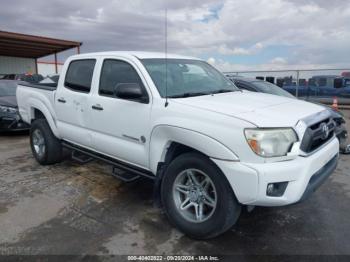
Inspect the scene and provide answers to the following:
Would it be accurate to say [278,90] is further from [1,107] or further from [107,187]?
[1,107]

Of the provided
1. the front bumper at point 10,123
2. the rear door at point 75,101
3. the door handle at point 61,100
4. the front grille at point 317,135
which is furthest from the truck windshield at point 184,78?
the front bumper at point 10,123

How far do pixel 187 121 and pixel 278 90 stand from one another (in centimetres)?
500

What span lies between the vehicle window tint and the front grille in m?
1.94

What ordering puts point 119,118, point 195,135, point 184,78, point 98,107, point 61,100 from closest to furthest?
point 195,135 → point 119,118 → point 184,78 → point 98,107 → point 61,100

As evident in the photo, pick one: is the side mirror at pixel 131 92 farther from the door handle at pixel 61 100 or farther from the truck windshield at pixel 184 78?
the door handle at pixel 61 100

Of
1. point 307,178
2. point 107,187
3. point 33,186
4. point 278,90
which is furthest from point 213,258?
point 278,90

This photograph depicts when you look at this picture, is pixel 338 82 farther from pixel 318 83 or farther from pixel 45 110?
pixel 45 110

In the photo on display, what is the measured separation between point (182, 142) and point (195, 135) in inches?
8.3

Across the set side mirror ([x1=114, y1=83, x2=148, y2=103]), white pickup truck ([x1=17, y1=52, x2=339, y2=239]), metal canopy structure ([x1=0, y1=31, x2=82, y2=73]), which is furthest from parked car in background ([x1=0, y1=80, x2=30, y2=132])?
metal canopy structure ([x1=0, y1=31, x2=82, y2=73])

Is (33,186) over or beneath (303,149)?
beneath

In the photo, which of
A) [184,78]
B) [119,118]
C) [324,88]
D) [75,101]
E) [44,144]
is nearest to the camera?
[119,118]

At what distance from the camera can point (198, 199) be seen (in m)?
3.40

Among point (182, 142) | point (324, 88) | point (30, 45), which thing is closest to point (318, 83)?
point (324, 88)

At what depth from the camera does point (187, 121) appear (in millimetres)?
3234
